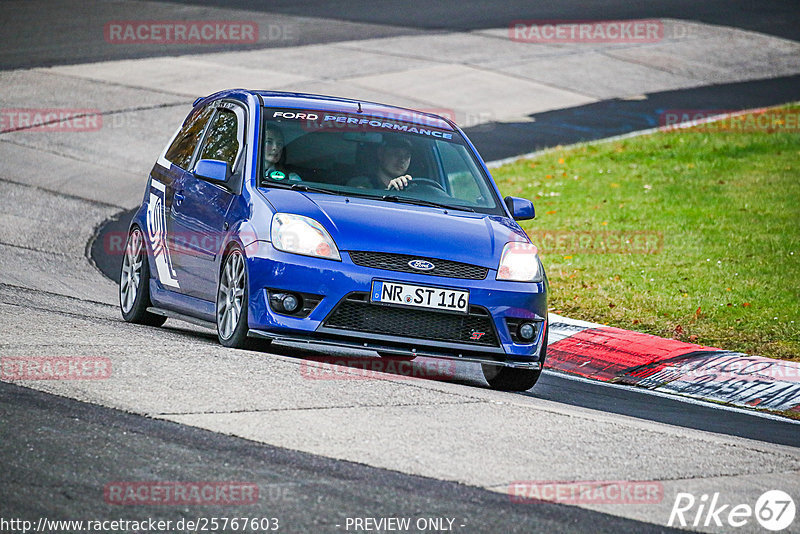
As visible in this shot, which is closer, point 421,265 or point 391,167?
point 421,265

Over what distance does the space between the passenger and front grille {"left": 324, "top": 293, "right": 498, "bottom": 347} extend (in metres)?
1.23

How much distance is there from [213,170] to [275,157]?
0.43m

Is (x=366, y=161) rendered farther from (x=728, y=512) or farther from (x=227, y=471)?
(x=728, y=512)

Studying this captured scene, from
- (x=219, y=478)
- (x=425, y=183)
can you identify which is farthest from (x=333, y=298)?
(x=219, y=478)

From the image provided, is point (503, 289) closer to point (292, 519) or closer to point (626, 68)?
point (292, 519)

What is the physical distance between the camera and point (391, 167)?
8898 mm

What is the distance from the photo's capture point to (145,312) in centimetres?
985

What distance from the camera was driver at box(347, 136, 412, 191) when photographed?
871 centimetres

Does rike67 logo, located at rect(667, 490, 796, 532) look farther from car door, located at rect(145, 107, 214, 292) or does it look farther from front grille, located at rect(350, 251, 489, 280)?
car door, located at rect(145, 107, 214, 292)

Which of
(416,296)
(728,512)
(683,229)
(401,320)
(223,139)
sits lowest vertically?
(683,229)

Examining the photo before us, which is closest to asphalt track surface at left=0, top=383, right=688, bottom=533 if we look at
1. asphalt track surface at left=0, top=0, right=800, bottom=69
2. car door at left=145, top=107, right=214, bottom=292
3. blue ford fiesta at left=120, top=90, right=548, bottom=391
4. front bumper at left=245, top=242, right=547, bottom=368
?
front bumper at left=245, top=242, right=547, bottom=368

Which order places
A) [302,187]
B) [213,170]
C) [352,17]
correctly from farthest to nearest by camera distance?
[352,17] → [213,170] → [302,187]

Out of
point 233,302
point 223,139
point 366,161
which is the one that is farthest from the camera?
point 223,139

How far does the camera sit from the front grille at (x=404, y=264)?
7.75 metres
